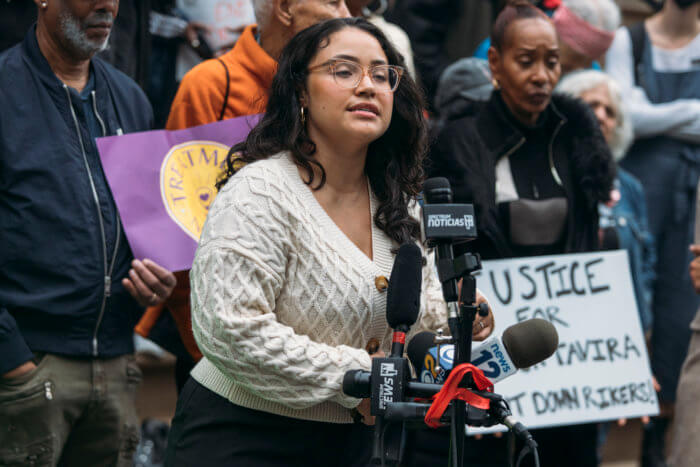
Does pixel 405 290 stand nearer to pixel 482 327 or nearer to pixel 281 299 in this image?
pixel 281 299

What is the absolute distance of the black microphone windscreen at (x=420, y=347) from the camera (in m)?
2.72

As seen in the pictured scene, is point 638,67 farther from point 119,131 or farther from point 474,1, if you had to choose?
point 119,131

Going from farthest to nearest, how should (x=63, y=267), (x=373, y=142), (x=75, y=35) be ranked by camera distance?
1. (x=75, y=35)
2. (x=63, y=267)
3. (x=373, y=142)

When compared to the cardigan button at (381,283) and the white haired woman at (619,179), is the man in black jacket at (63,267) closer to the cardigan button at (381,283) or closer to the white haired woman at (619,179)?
the cardigan button at (381,283)

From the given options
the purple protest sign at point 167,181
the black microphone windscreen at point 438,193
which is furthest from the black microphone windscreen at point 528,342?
→ the purple protest sign at point 167,181

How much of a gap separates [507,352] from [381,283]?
48cm

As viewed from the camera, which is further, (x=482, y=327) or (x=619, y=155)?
(x=619, y=155)

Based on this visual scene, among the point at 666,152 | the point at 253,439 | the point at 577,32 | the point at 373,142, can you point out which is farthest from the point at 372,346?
the point at 666,152

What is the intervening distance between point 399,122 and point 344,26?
0.39 meters

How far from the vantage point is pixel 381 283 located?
9.55 feet

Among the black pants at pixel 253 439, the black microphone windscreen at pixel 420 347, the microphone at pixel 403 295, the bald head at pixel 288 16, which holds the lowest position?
the black pants at pixel 253 439

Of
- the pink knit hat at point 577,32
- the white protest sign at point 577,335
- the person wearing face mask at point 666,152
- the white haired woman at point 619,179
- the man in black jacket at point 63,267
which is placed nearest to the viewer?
the man in black jacket at point 63,267

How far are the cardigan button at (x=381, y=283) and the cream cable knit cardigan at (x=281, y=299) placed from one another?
18 mm

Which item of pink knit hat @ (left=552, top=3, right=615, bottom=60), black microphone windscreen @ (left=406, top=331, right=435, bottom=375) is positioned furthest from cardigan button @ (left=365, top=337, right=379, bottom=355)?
pink knit hat @ (left=552, top=3, right=615, bottom=60)
